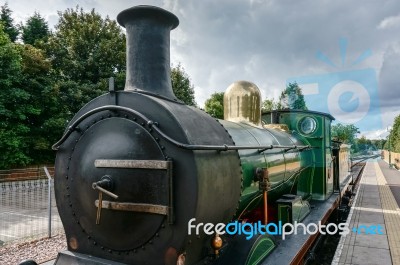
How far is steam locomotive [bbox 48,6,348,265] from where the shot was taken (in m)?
2.48

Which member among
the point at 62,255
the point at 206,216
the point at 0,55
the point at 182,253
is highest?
the point at 0,55

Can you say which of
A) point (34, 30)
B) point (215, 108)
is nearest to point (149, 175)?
point (34, 30)

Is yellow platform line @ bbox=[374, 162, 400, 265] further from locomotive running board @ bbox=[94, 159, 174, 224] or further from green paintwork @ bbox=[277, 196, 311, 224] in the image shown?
Answer: locomotive running board @ bbox=[94, 159, 174, 224]

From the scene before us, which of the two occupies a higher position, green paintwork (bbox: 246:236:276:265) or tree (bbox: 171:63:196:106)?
tree (bbox: 171:63:196:106)

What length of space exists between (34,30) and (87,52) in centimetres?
917

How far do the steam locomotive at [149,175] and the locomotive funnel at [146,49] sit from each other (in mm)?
10

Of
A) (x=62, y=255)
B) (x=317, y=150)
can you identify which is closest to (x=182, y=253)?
(x=62, y=255)

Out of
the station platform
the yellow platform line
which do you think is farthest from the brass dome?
the yellow platform line

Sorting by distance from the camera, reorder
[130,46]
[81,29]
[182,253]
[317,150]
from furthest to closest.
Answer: [81,29] < [317,150] < [130,46] < [182,253]

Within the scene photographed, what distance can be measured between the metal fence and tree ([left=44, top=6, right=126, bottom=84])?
31.9 feet

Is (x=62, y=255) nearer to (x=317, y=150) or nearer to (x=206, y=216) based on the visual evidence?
(x=206, y=216)

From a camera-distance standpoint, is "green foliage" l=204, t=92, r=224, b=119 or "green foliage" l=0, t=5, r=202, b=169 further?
"green foliage" l=204, t=92, r=224, b=119

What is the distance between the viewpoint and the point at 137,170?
2.60 m

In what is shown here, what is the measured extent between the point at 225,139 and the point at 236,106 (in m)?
2.48
